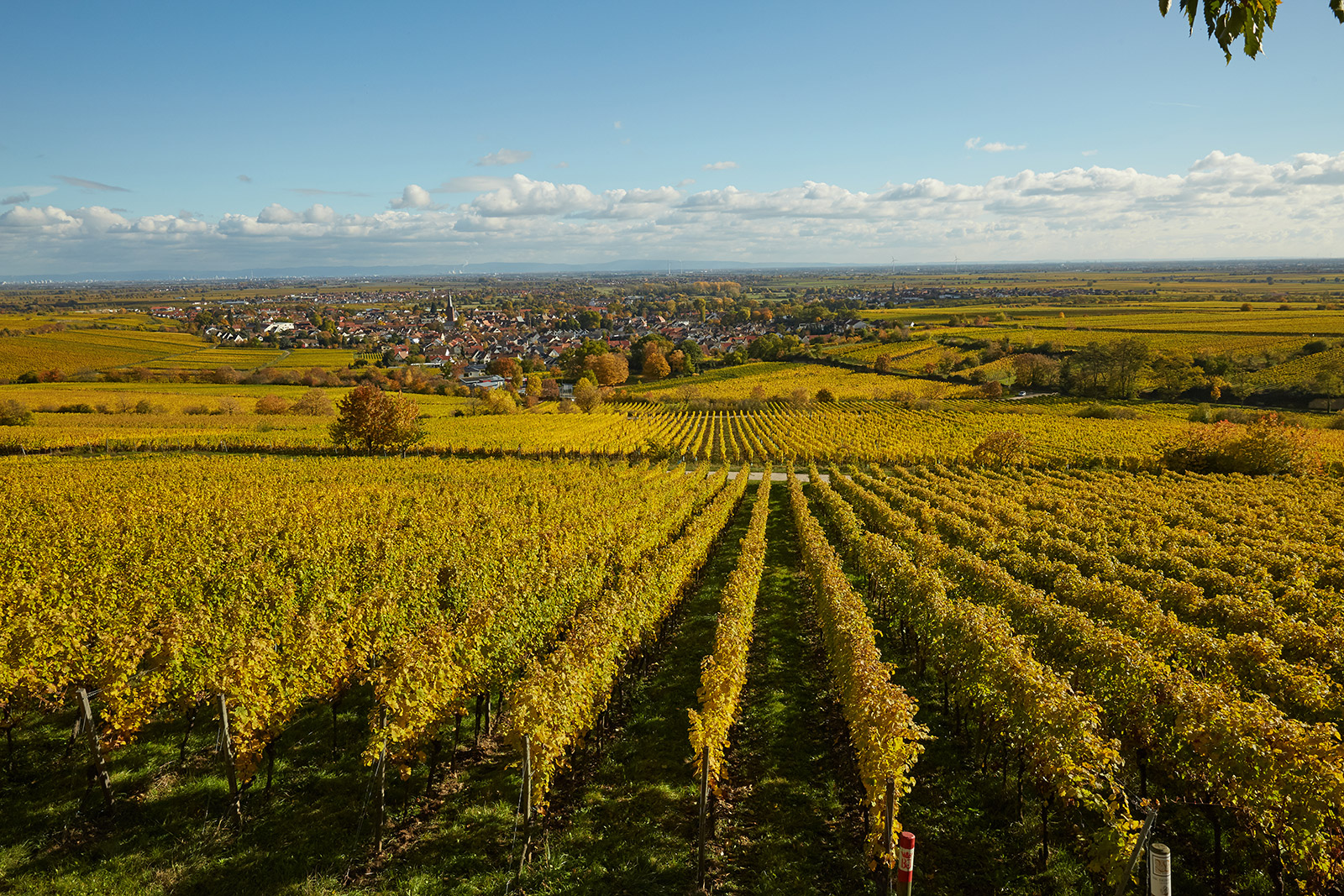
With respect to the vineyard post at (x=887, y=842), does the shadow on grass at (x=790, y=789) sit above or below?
below

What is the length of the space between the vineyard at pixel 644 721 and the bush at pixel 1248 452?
88.3ft

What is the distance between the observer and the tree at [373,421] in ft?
164

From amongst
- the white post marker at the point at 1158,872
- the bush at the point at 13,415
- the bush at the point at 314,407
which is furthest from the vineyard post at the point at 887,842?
the bush at the point at 13,415

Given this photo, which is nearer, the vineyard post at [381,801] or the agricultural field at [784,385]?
the vineyard post at [381,801]

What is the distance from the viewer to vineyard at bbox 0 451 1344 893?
29.3 ft

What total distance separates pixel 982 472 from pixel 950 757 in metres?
38.7

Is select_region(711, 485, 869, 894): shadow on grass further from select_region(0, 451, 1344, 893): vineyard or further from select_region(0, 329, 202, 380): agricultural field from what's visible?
select_region(0, 329, 202, 380): agricultural field

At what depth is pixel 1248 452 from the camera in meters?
41.7

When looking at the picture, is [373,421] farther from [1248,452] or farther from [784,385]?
[784,385]

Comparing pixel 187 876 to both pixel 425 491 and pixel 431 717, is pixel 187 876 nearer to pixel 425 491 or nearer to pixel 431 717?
pixel 431 717

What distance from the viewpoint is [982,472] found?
46094 millimetres

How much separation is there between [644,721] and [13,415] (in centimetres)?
7752

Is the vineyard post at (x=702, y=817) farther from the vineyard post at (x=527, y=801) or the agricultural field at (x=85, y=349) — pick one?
the agricultural field at (x=85, y=349)

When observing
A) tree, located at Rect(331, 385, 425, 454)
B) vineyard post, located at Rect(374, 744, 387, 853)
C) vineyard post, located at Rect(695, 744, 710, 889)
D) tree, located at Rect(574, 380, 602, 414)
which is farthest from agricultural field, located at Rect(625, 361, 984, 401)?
vineyard post, located at Rect(374, 744, 387, 853)
